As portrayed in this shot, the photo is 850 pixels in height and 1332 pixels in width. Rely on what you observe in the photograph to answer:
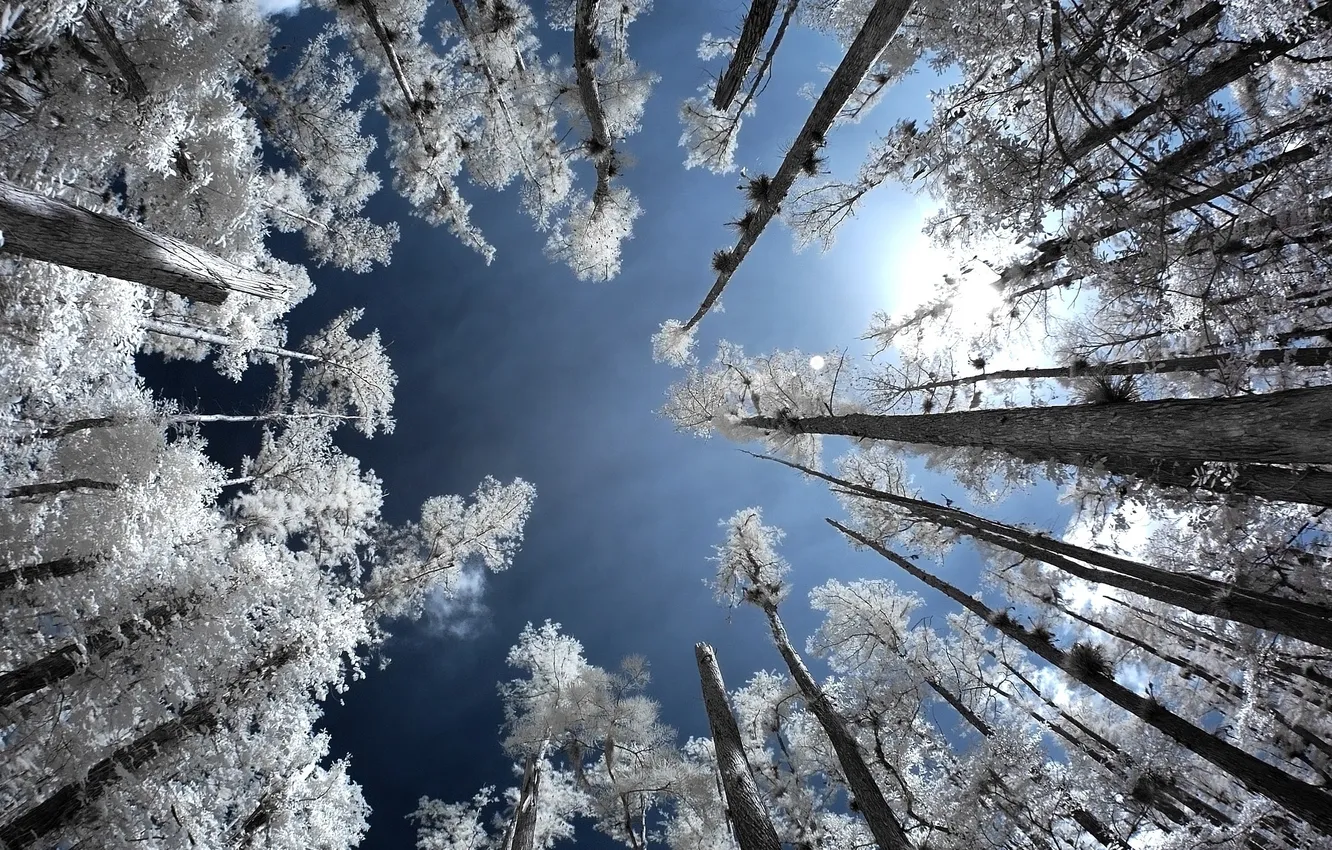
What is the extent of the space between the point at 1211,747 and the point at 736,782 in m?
5.51

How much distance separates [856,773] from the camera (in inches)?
308

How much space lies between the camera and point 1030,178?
4.69 meters

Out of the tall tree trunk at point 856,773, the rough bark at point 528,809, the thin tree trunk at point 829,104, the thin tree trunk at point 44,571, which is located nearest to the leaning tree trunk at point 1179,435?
the thin tree trunk at point 829,104

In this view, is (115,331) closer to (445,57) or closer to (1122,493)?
(445,57)

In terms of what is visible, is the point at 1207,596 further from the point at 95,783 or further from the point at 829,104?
the point at 95,783

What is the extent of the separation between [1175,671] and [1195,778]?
3087 millimetres

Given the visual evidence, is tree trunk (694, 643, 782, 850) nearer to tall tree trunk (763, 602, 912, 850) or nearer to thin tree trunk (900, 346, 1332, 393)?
tall tree trunk (763, 602, 912, 850)

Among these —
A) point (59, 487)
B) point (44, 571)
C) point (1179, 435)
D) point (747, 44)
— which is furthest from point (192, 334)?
point (1179, 435)

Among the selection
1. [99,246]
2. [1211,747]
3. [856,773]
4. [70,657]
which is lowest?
[856,773]

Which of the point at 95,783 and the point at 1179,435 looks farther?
the point at 95,783

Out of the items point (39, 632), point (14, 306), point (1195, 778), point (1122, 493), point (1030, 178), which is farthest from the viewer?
point (1195, 778)

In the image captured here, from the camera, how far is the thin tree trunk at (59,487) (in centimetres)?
808

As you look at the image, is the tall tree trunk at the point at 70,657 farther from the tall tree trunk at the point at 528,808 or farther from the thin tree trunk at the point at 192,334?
the tall tree trunk at the point at 528,808

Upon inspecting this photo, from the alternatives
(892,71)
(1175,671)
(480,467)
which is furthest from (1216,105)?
(480,467)
